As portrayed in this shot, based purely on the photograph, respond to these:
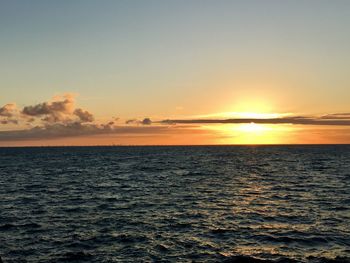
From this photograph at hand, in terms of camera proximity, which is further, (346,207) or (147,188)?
(147,188)

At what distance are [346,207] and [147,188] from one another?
2922 centimetres

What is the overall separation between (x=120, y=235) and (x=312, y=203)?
82.9 feet

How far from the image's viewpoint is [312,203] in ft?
154

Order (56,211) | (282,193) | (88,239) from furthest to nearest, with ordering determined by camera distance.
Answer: (282,193)
(56,211)
(88,239)

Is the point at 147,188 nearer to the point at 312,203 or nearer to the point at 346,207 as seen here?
the point at 312,203

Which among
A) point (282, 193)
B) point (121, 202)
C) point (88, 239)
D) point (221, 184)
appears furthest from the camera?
point (221, 184)

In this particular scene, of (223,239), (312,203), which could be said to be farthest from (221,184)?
(223,239)

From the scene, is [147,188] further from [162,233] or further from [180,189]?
[162,233]

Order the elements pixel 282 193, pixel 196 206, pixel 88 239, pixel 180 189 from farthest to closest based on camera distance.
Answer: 1. pixel 180 189
2. pixel 282 193
3. pixel 196 206
4. pixel 88 239

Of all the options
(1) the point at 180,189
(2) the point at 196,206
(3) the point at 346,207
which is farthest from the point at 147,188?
(3) the point at 346,207

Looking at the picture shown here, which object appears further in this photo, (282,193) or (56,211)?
(282,193)

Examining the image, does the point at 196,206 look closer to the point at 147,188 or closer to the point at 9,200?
the point at 147,188

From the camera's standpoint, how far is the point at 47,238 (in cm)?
3139

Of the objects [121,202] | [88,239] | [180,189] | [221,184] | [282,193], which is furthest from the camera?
[221,184]
